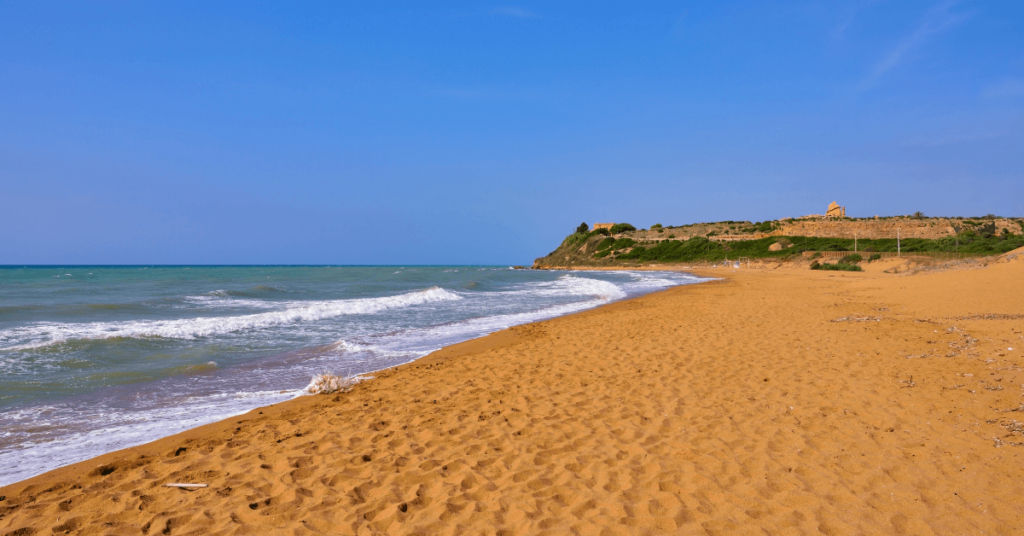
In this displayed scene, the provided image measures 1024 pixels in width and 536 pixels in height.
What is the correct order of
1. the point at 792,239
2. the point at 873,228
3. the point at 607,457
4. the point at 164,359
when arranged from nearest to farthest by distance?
the point at 607,457, the point at 164,359, the point at 792,239, the point at 873,228

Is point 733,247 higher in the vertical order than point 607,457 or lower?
higher

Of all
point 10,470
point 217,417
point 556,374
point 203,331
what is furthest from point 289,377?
point 203,331

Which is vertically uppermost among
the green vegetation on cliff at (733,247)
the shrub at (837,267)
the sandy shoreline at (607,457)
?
the green vegetation on cliff at (733,247)

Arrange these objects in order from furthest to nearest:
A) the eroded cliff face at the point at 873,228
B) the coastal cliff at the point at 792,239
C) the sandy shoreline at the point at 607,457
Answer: the eroded cliff face at the point at 873,228 → the coastal cliff at the point at 792,239 → the sandy shoreline at the point at 607,457

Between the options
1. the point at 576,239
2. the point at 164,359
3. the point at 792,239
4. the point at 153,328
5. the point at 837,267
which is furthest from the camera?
the point at 576,239

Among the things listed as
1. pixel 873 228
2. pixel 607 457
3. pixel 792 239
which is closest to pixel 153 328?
pixel 607 457

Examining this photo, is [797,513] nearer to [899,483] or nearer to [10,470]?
[899,483]

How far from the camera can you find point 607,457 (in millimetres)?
3967

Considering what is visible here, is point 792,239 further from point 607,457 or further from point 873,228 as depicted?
point 607,457

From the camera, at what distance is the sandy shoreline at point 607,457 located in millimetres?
3062

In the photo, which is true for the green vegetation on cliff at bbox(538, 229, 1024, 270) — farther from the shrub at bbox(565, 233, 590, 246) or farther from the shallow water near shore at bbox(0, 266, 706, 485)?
the shallow water near shore at bbox(0, 266, 706, 485)

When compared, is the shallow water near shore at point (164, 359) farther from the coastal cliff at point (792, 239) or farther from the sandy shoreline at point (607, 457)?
the coastal cliff at point (792, 239)

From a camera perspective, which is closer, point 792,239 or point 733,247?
point 792,239

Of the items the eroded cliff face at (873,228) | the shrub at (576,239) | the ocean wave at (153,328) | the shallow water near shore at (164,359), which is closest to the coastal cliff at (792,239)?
Answer: the eroded cliff face at (873,228)
